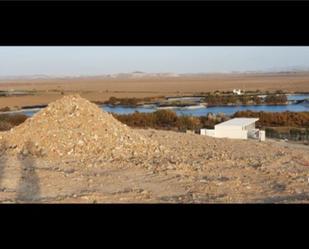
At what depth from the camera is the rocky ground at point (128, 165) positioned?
18.5 feet

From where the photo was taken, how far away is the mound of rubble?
313 inches

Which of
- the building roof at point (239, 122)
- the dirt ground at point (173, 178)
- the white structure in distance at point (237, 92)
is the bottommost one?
the dirt ground at point (173, 178)

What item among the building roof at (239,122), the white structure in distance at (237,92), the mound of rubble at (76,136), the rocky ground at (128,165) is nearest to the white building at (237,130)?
the building roof at (239,122)

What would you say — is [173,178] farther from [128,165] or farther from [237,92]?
[237,92]

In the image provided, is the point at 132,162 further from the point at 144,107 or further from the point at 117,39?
the point at 117,39

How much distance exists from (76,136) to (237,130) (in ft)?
9.55

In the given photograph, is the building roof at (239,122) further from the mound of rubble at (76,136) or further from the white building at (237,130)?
the mound of rubble at (76,136)

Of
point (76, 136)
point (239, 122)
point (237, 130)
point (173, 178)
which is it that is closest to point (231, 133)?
point (237, 130)

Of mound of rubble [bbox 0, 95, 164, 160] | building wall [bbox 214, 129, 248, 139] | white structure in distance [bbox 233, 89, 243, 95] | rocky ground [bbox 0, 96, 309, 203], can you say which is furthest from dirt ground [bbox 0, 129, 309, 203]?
white structure in distance [bbox 233, 89, 243, 95]

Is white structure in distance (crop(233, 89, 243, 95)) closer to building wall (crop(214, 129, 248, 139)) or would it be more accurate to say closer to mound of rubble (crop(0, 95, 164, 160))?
building wall (crop(214, 129, 248, 139))

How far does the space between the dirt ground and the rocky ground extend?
1cm

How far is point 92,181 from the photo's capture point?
6.22 m

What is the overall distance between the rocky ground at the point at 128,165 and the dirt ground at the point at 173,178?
0.01m

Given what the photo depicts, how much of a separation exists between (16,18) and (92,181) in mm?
3444
